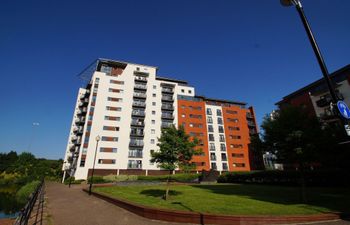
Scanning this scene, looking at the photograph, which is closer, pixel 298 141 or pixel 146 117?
pixel 298 141

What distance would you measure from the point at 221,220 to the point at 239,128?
5518 cm

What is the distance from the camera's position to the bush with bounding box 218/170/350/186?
19.3m

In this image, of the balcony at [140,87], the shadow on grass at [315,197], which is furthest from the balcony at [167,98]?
the shadow on grass at [315,197]

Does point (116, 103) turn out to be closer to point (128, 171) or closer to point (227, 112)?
point (128, 171)

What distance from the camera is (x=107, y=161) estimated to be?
43625 mm

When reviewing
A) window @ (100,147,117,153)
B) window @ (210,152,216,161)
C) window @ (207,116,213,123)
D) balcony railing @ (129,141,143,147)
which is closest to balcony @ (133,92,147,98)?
balcony railing @ (129,141,143,147)

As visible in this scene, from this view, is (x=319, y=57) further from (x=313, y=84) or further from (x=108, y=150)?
(x=108, y=150)

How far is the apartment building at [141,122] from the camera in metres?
45.0

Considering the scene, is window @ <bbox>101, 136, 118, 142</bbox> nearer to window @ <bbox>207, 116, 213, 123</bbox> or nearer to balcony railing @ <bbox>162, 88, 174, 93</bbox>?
balcony railing @ <bbox>162, 88, 174, 93</bbox>

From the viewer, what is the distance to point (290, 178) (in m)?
23.4

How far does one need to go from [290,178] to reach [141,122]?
37.2 m

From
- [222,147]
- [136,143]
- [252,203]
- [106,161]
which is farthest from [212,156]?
[252,203]

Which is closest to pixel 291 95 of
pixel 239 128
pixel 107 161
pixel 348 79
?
pixel 348 79

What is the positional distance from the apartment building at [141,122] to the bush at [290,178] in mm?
19111
